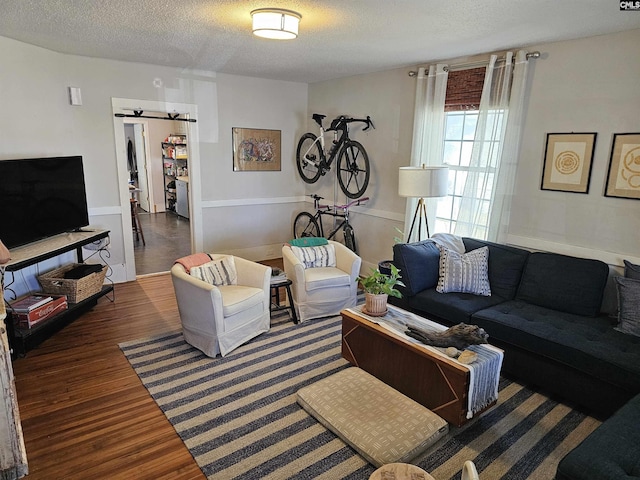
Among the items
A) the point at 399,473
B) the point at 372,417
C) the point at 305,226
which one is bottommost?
the point at 372,417

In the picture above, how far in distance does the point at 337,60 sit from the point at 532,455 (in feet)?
12.2

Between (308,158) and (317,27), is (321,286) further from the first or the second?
(308,158)

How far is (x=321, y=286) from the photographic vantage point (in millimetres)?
3871

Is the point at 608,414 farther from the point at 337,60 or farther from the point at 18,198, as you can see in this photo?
the point at 18,198

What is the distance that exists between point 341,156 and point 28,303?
3652 millimetres

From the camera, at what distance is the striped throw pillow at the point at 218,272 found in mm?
3443

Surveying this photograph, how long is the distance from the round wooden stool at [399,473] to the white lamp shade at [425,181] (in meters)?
2.50

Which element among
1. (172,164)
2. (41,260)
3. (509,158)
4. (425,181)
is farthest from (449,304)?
(172,164)

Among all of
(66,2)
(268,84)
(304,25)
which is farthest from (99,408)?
(268,84)

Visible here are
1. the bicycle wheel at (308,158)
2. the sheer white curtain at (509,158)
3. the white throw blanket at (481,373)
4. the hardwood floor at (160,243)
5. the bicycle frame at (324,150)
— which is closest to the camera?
the white throw blanket at (481,373)

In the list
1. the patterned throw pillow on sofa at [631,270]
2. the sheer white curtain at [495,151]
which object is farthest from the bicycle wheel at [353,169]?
the patterned throw pillow on sofa at [631,270]

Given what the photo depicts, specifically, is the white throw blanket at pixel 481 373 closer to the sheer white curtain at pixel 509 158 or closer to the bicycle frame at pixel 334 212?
the sheer white curtain at pixel 509 158

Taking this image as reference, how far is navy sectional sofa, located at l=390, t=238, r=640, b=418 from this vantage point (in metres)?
2.44

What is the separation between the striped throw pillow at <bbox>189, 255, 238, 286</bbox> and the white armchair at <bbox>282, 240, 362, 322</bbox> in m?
Answer: 0.57
